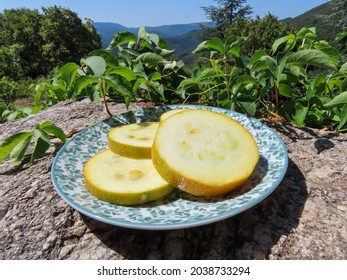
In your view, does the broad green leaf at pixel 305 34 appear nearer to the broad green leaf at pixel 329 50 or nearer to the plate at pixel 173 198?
the broad green leaf at pixel 329 50

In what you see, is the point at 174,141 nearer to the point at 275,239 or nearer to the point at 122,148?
the point at 122,148

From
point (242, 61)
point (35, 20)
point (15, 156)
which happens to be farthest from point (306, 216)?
point (35, 20)

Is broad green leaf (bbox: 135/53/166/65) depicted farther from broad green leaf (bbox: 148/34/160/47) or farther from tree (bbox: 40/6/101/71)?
tree (bbox: 40/6/101/71)

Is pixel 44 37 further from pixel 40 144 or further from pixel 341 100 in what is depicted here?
pixel 341 100

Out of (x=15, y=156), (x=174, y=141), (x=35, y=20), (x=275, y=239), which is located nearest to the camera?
(x=275, y=239)

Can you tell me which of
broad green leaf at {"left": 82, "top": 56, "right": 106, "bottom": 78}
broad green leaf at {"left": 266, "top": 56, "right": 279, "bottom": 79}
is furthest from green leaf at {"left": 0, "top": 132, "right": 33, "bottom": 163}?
A: broad green leaf at {"left": 266, "top": 56, "right": 279, "bottom": 79}

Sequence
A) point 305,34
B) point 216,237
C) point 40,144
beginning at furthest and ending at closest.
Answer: point 305,34, point 40,144, point 216,237

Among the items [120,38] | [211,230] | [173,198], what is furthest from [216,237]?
[120,38]

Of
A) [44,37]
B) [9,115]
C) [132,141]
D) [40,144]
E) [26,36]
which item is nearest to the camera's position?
[132,141]
